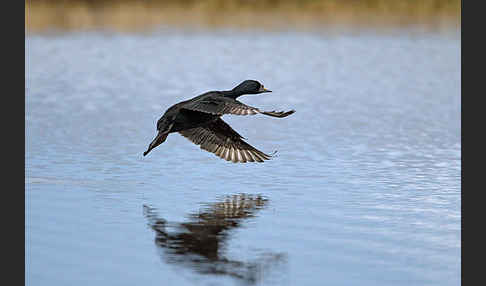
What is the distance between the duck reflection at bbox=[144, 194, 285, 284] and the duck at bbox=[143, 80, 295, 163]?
989mm

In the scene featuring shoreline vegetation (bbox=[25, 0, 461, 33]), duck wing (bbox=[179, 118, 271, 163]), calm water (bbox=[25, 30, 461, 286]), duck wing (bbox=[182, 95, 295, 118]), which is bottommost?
Answer: shoreline vegetation (bbox=[25, 0, 461, 33])

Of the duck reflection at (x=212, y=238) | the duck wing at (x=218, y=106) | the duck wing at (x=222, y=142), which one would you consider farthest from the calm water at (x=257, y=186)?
the duck wing at (x=218, y=106)

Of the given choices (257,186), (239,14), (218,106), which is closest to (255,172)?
(257,186)

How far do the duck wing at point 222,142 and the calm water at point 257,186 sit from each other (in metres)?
0.24

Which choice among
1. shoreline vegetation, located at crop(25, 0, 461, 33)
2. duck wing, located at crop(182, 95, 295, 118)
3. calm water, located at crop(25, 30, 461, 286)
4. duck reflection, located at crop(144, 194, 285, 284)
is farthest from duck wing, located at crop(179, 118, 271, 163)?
shoreline vegetation, located at crop(25, 0, 461, 33)

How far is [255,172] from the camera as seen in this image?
44.5 feet

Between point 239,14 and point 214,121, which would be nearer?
point 214,121

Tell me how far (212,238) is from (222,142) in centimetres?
355

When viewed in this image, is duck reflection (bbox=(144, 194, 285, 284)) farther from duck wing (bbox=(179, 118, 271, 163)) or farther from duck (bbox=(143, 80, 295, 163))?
duck wing (bbox=(179, 118, 271, 163))

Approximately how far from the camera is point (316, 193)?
12.0m

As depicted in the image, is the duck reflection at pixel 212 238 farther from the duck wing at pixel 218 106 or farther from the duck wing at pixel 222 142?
the duck wing at pixel 222 142

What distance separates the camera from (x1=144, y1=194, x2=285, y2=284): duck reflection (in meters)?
8.88

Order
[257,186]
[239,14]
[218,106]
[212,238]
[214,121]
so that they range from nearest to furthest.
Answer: [212,238] → [218,106] → [257,186] → [214,121] → [239,14]

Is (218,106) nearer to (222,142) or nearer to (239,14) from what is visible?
(222,142)
